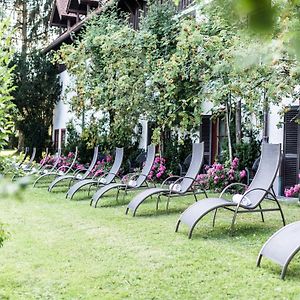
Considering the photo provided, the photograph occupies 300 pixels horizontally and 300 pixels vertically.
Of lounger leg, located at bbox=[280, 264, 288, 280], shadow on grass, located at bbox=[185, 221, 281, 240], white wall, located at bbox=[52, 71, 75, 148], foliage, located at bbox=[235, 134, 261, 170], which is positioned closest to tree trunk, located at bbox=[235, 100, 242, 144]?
foliage, located at bbox=[235, 134, 261, 170]

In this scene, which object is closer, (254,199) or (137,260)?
(137,260)

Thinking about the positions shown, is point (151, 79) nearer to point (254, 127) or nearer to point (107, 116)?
point (254, 127)

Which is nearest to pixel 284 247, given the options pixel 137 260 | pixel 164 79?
pixel 137 260

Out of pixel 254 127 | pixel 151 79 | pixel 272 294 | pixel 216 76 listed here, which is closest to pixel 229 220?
pixel 272 294

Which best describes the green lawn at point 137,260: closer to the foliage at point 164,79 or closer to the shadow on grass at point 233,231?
the shadow on grass at point 233,231

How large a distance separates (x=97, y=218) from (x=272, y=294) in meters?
4.39

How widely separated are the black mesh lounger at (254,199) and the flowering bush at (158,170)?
6293mm

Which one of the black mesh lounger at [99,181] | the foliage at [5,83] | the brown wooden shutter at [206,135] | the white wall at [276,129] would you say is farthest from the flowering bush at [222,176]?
the foliage at [5,83]

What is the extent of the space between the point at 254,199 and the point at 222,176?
451 cm

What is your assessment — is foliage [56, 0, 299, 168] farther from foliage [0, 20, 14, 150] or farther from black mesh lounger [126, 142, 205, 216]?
foliage [0, 20, 14, 150]

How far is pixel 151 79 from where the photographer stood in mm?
12445

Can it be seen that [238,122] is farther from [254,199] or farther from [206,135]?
[254,199]

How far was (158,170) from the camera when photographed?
13.8m

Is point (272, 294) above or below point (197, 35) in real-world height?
below
